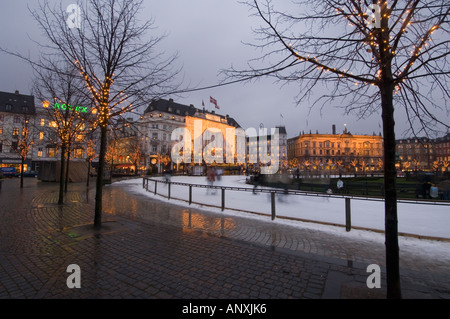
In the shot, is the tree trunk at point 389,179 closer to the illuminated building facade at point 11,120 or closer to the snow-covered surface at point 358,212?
the snow-covered surface at point 358,212

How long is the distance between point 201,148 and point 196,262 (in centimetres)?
7084

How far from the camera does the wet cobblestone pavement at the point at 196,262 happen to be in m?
3.21

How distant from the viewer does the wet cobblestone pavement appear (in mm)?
3205

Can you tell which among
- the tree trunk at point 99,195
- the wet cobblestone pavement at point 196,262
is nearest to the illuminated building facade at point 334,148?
the wet cobblestone pavement at point 196,262

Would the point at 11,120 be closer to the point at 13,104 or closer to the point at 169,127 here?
the point at 13,104

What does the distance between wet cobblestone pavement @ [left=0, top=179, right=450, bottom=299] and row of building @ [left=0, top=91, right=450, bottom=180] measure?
25766mm

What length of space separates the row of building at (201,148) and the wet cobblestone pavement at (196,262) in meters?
25.8

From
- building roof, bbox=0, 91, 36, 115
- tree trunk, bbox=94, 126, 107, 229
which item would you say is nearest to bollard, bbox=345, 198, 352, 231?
tree trunk, bbox=94, 126, 107, 229

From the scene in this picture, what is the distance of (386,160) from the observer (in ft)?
9.47

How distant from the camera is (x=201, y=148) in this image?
74438 mm

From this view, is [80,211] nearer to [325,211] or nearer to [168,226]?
[168,226]

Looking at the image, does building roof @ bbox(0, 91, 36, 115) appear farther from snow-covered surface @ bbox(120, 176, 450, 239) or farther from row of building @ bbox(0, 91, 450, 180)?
snow-covered surface @ bbox(120, 176, 450, 239)

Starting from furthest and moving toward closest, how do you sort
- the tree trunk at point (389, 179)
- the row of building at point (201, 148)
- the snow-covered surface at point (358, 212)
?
the row of building at point (201, 148), the snow-covered surface at point (358, 212), the tree trunk at point (389, 179)

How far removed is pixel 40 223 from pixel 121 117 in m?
4.23
